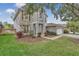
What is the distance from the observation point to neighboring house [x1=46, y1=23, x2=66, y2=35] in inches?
63.6

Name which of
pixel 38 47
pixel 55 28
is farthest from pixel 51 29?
pixel 38 47

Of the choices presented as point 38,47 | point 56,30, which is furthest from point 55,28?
point 38,47

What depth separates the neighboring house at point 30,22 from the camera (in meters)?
1.62

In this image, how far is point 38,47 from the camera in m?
1.61

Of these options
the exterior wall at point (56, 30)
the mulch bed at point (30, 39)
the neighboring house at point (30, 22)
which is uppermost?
the neighboring house at point (30, 22)

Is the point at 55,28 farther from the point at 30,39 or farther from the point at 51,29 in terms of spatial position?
the point at 30,39

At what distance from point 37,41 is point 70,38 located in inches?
9.9

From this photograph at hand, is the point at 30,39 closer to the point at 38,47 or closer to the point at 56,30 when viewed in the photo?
the point at 38,47

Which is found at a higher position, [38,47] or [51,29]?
[51,29]

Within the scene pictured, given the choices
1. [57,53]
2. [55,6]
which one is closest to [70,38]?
[57,53]

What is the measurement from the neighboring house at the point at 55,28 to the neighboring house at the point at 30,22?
1.5 inches

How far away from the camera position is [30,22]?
163 centimetres

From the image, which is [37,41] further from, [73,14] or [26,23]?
[73,14]

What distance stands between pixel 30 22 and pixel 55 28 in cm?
19
